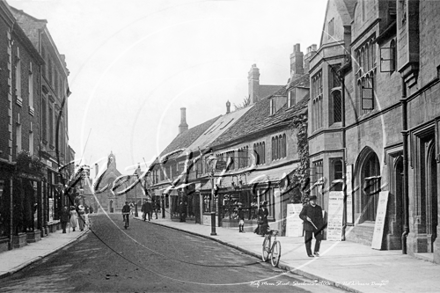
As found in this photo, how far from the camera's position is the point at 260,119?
124 ft

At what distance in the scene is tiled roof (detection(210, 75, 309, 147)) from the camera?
100 feet

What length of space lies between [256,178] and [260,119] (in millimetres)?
5736

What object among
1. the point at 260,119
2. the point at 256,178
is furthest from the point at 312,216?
the point at 260,119

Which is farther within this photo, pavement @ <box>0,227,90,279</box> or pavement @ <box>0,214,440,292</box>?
pavement @ <box>0,227,90,279</box>

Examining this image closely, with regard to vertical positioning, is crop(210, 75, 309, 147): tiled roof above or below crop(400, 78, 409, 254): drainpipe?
above

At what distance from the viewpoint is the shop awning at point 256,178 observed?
94.0 feet

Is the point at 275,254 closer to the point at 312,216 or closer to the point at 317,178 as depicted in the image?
the point at 312,216

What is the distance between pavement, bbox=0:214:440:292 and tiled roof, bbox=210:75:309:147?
10865 millimetres

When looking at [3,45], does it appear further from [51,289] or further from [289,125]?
[289,125]

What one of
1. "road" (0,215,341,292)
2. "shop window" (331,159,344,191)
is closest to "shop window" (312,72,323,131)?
"shop window" (331,159,344,191)

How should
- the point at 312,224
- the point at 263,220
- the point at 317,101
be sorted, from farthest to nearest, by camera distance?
the point at 263,220 < the point at 317,101 < the point at 312,224

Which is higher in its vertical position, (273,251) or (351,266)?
(273,251)

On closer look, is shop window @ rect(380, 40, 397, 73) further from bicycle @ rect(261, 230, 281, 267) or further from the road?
the road

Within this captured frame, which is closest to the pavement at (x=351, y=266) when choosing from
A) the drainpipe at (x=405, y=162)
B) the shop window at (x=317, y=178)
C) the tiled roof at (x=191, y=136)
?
the drainpipe at (x=405, y=162)
